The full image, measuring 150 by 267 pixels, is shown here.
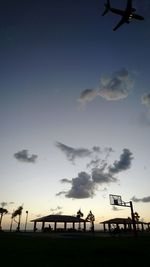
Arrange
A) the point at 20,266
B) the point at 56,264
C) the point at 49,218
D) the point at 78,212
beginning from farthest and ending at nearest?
the point at 78,212 → the point at 49,218 → the point at 56,264 → the point at 20,266

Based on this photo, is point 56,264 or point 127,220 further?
point 127,220

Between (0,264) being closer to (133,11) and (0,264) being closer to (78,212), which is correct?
(133,11)

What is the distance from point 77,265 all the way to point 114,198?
46.2m

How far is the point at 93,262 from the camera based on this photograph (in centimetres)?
1168

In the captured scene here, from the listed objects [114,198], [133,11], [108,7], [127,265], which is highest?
[108,7]

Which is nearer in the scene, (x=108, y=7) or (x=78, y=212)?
(x=108, y=7)

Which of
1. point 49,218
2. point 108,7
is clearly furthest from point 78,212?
point 108,7

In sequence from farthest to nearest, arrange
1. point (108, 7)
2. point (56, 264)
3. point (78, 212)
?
point (78, 212) < point (108, 7) < point (56, 264)

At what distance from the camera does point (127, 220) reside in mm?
77000

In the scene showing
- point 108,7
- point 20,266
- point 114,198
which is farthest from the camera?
point 114,198

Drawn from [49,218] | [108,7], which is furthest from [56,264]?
[49,218]

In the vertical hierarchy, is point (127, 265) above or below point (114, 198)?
below

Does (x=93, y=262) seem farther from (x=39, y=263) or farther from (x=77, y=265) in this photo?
(x=39, y=263)

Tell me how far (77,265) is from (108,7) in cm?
2389
